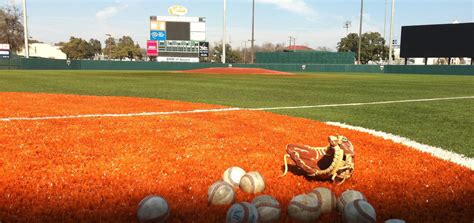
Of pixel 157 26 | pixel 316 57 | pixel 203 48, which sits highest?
pixel 157 26

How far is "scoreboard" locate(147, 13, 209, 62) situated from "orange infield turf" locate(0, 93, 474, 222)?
160 feet

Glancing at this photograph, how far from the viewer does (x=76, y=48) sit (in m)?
87.2

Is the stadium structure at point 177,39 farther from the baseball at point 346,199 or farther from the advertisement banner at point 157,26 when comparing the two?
the baseball at point 346,199

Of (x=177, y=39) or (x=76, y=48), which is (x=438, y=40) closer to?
(x=177, y=39)

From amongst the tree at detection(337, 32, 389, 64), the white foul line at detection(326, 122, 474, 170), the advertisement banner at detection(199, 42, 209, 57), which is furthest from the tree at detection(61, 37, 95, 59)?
the white foul line at detection(326, 122, 474, 170)

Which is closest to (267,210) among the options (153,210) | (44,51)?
(153,210)

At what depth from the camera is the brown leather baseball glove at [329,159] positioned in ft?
8.66

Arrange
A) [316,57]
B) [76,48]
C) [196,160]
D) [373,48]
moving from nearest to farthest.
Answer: [196,160] < [316,57] < [373,48] < [76,48]

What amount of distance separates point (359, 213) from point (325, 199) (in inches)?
10.7

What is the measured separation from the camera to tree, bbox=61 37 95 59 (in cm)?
8675

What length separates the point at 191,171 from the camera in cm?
320

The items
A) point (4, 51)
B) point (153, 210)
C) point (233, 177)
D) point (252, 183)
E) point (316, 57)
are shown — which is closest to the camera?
point (153, 210)

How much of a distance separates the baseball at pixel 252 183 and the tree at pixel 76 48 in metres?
92.8

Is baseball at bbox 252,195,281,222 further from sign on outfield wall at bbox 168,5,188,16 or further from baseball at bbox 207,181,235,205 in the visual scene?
sign on outfield wall at bbox 168,5,188,16
